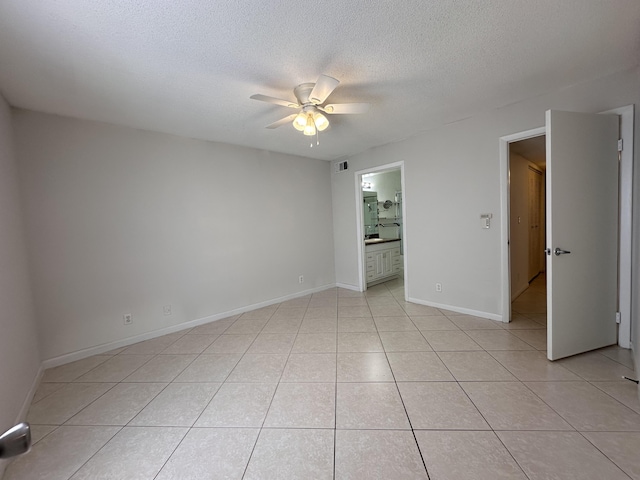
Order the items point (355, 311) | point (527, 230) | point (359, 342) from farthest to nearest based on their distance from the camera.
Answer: point (527, 230), point (355, 311), point (359, 342)

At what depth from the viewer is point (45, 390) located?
6.59 ft

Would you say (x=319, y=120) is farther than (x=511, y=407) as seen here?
Yes

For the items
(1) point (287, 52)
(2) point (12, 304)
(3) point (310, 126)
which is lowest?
(2) point (12, 304)

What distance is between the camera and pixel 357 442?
1.40m

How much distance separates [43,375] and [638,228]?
5.17m

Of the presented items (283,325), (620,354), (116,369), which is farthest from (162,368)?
(620,354)

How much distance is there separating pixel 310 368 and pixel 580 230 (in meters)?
2.56

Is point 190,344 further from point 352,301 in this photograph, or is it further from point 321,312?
point 352,301

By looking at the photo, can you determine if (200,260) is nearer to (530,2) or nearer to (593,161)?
(530,2)

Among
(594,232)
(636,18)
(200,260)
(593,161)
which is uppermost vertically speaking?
(636,18)

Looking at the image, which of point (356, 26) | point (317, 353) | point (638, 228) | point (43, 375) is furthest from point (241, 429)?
point (638, 228)

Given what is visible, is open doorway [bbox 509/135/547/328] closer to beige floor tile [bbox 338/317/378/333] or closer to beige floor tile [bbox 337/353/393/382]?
beige floor tile [bbox 338/317/378/333]

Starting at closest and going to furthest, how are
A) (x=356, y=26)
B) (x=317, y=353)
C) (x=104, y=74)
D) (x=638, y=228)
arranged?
(x=356, y=26) < (x=104, y=74) < (x=638, y=228) < (x=317, y=353)

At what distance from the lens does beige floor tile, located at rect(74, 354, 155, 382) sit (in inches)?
84.8
